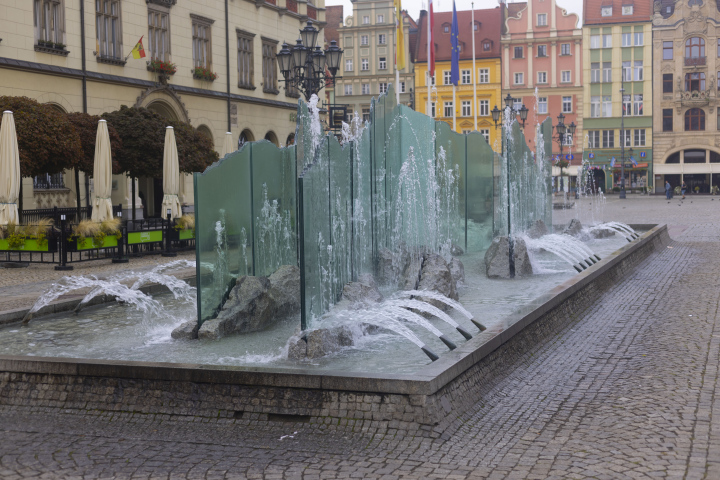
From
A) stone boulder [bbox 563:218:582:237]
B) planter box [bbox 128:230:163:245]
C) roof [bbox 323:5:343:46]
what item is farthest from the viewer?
roof [bbox 323:5:343:46]

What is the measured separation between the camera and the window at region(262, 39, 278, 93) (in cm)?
3869

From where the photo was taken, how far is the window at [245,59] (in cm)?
3672

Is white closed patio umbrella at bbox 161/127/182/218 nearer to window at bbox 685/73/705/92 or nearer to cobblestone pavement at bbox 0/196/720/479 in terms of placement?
cobblestone pavement at bbox 0/196/720/479

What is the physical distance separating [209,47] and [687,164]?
47959mm

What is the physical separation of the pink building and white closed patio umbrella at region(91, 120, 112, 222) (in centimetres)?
5615

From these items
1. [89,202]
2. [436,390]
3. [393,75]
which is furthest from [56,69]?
[393,75]

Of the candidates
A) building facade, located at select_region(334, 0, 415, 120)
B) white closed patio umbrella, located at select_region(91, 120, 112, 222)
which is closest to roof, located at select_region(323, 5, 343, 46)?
building facade, located at select_region(334, 0, 415, 120)

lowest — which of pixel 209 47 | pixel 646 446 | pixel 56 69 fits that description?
pixel 646 446

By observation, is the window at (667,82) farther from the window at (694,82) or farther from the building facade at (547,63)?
the building facade at (547,63)

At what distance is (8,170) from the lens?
1838cm

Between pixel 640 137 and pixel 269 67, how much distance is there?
4272 cm

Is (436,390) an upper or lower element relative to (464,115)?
lower

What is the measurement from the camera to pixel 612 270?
46.1 ft

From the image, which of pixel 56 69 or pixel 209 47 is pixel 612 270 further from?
pixel 209 47
